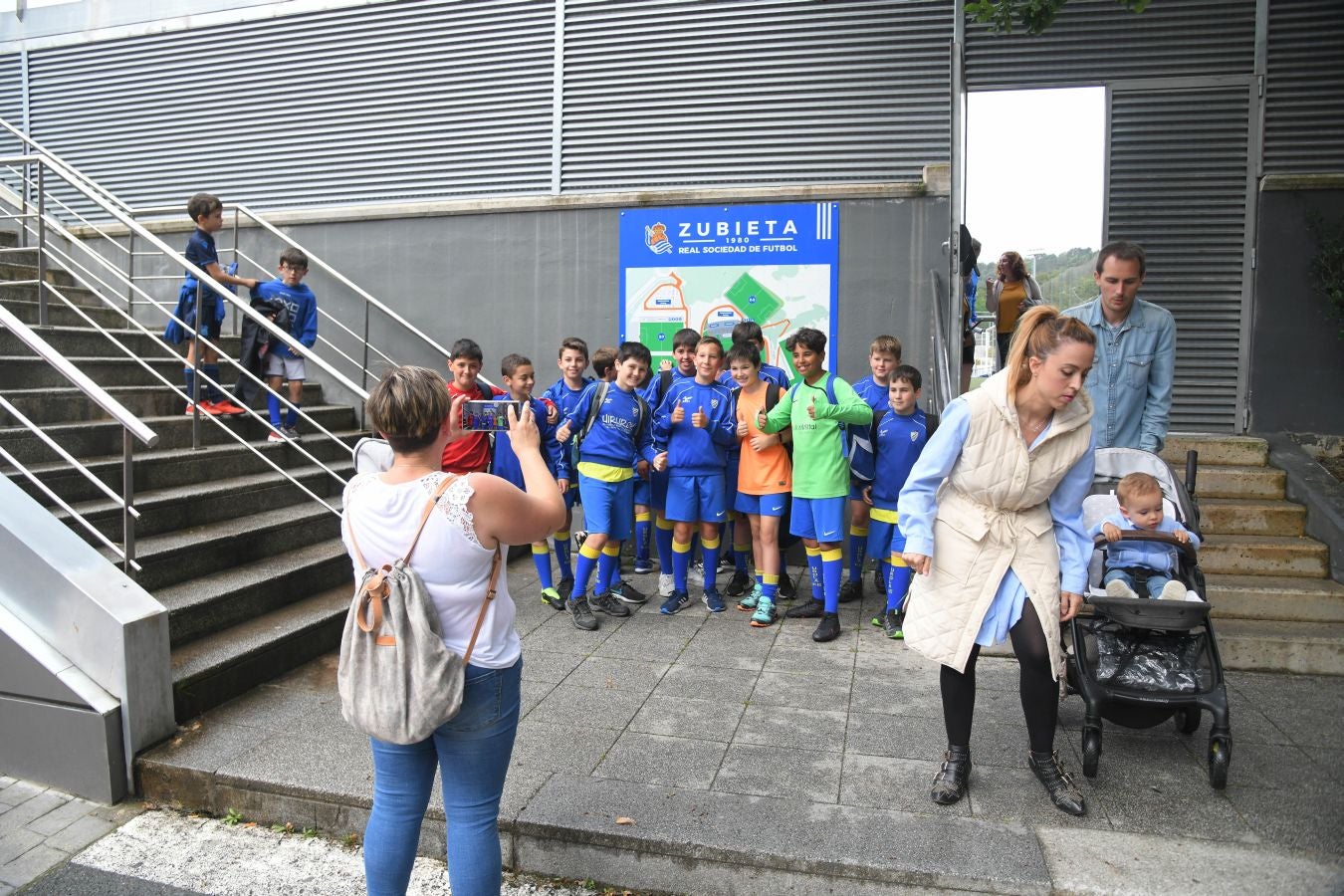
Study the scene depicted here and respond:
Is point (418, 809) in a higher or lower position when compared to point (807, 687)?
higher

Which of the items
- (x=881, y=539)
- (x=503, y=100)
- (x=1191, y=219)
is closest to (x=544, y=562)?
(x=881, y=539)

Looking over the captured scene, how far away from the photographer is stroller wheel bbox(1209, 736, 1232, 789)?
11.9 feet

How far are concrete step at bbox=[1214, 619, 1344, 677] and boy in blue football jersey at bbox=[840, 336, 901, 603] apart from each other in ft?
7.35

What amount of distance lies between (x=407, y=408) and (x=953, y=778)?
8.36 feet

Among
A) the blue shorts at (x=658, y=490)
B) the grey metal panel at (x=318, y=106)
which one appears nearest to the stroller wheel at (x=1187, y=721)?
the blue shorts at (x=658, y=490)

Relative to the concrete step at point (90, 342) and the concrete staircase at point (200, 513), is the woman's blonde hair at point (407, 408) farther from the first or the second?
the concrete step at point (90, 342)

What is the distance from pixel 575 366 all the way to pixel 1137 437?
3464 millimetres

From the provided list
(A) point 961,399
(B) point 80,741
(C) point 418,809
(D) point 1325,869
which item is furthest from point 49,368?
(D) point 1325,869

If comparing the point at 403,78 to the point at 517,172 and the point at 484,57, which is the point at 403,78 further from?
the point at 517,172

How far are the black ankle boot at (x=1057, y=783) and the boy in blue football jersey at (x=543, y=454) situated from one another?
3508 mm

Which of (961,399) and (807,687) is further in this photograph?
(807,687)

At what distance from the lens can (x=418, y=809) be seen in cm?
258

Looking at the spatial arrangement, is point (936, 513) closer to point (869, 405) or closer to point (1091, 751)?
point (1091, 751)

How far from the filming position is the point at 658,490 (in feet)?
22.1
